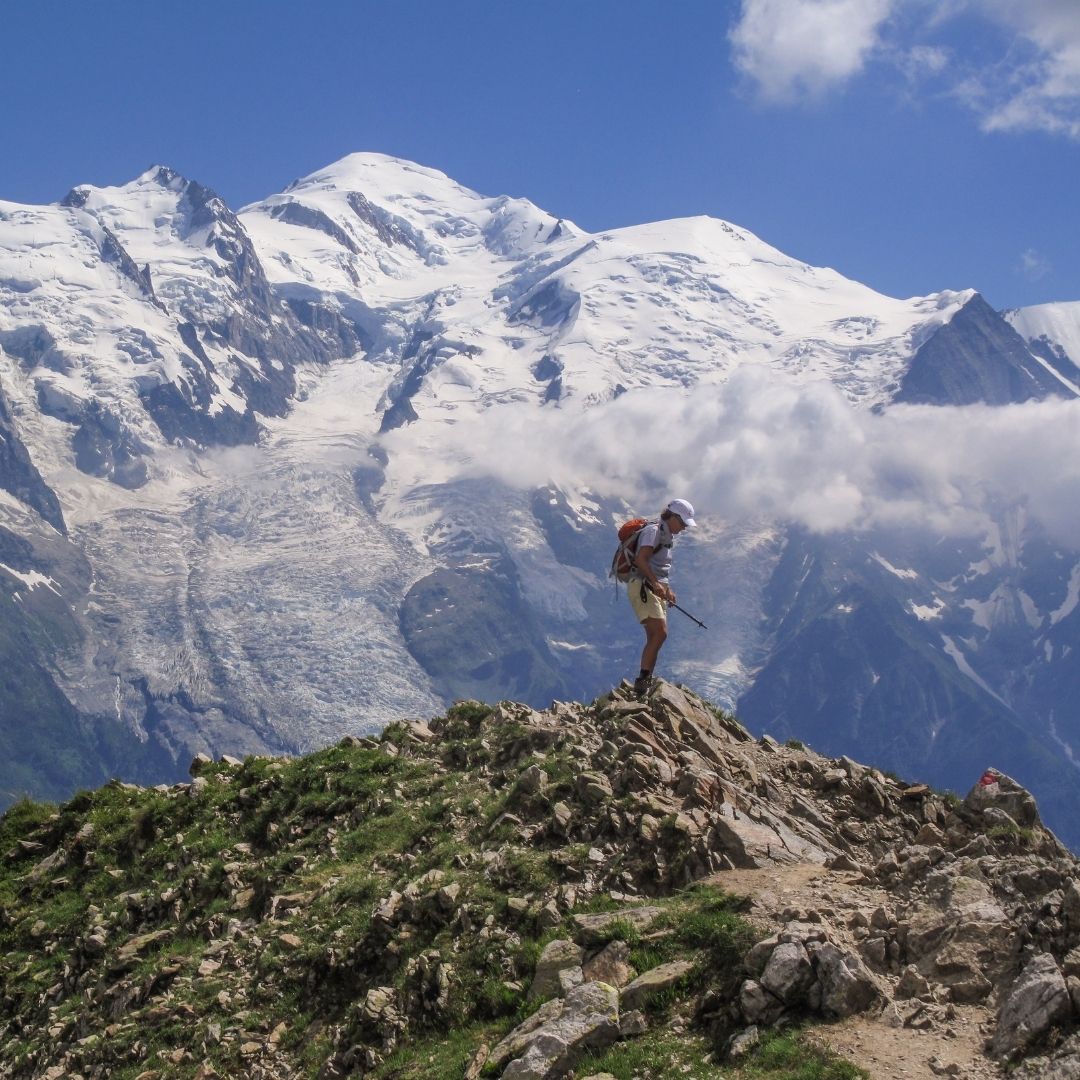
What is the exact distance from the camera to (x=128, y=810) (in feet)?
92.4

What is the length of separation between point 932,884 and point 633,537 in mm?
10541

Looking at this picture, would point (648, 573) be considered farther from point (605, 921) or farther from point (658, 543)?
point (605, 921)

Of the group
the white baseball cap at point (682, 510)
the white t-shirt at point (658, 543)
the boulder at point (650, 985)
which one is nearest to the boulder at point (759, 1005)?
the boulder at point (650, 985)

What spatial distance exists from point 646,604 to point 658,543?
4.02 ft

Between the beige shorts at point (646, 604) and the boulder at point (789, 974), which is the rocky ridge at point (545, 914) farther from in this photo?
the beige shorts at point (646, 604)

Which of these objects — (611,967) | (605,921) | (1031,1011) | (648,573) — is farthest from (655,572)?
(1031,1011)

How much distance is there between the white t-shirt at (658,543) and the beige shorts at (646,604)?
40 cm

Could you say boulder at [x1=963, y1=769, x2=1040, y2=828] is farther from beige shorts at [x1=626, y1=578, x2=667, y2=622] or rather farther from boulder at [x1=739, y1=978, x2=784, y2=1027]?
boulder at [x1=739, y1=978, x2=784, y2=1027]

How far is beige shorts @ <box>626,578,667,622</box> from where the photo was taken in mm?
24844

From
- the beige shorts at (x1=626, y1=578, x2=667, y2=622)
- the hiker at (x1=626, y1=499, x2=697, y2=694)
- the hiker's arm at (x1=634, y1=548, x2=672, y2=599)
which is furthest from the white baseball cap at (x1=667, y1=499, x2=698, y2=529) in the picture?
the beige shorts at (x1=626, y1=578, x2=667, y2=622)

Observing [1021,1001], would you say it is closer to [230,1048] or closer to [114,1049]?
[230,1048]

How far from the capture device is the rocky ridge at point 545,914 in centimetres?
1434

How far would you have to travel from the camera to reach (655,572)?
2520 centimetres

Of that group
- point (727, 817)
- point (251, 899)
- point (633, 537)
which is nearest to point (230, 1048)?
point (251, 899)
